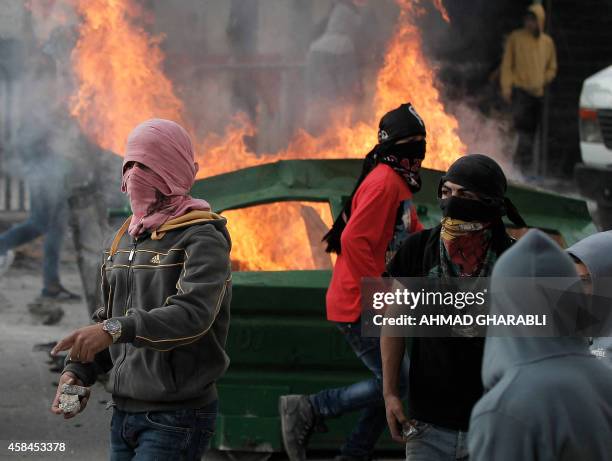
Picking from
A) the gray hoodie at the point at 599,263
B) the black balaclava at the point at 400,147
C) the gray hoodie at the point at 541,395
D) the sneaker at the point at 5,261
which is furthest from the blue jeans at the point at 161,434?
the sneaker at the point at 5,261

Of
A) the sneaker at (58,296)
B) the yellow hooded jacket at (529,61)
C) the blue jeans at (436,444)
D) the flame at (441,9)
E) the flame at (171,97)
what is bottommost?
the sneaker at (58,296)

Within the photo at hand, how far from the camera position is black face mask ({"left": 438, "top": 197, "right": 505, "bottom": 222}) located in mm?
3713

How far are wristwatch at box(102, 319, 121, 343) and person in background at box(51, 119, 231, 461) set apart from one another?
0.07 feet

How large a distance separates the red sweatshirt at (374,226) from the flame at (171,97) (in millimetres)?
3713

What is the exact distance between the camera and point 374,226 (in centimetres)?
511

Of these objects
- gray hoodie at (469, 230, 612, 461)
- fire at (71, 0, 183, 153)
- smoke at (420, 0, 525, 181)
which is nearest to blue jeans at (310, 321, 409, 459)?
gray hoodie at (469, 230, 612, 461)

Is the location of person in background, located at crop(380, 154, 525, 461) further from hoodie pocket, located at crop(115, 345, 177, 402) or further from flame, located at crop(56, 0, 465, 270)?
flame, located at crop(56, 0, 465, 270)

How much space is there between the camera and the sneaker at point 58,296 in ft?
32.4

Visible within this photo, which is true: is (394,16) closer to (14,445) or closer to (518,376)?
(14,445)

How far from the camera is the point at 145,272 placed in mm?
3615

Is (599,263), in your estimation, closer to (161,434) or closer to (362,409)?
(161,434)

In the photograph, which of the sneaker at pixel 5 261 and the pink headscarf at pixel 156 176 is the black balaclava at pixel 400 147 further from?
the sneaker at pixel 5 261

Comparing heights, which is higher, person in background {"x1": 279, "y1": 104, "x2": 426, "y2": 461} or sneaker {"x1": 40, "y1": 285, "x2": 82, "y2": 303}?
person in background {"x1": 279, "y1": 104, "x2": 426, "y2": 461}

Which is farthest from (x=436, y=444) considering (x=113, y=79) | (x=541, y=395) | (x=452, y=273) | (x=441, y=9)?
(x=441, y=9)
